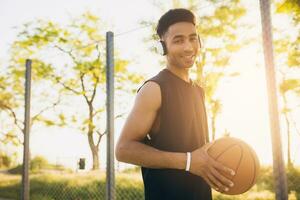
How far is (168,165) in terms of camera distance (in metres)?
1.85

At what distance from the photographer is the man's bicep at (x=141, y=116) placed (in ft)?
6.11

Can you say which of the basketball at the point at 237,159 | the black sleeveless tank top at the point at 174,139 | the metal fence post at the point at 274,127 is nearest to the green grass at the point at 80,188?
the metal fence post at the point at 274,127

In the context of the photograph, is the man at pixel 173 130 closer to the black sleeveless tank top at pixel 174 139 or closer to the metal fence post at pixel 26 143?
the black sleeveless tank top at pixel 174 139

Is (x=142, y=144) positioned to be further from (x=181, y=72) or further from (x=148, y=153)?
(x=181, y=72)

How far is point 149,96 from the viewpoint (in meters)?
1.92

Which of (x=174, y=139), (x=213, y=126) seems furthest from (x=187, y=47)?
(x=213, y=126)

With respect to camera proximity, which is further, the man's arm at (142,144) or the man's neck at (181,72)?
the man's neck at (181,72)

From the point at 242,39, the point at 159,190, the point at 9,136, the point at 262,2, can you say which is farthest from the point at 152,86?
the point at 9,136

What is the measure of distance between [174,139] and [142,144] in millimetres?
255

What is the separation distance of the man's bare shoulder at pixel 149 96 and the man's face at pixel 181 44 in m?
0.27

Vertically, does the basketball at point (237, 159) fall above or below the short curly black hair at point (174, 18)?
below

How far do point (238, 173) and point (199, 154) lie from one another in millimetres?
445

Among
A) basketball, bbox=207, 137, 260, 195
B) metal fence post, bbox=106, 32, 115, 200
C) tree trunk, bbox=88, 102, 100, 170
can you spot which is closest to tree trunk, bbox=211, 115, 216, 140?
tree trunk, bbox=88, 102, 100, 170

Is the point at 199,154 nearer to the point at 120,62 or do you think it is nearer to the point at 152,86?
the point at 152,86
